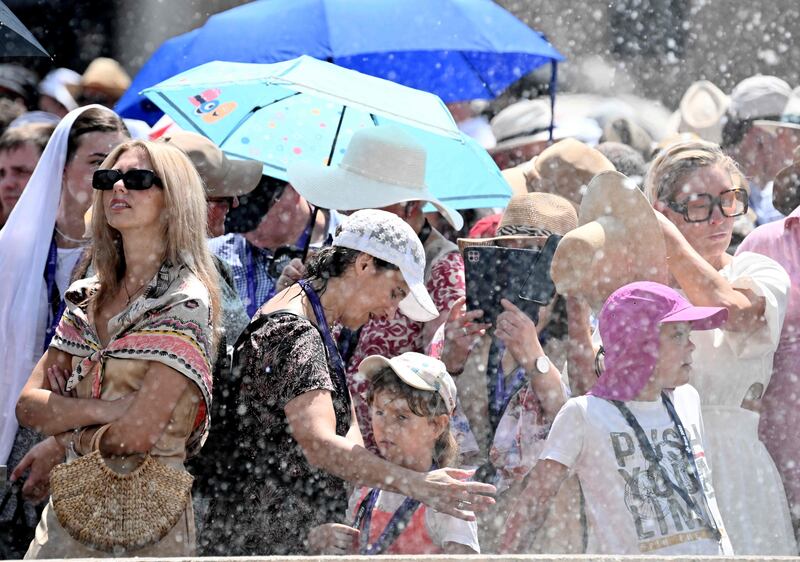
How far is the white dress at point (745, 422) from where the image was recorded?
14.5ft

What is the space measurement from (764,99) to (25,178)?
3510 millimetres

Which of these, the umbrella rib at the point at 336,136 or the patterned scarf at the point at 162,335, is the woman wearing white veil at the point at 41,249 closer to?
the patterned scarf at the point at 162,335

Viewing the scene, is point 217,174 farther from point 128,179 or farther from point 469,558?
point 469,558

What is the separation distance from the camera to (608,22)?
11.2 meters

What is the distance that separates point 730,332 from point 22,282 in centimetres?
238

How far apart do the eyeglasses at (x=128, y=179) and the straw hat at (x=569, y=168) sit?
7.22 ft

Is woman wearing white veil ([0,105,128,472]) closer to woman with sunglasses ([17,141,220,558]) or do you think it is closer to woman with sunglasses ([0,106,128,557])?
woman with sunglasses ([0,106,128,557])

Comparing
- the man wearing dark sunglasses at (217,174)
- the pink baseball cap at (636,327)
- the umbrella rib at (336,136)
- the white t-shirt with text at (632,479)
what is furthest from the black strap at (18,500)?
the umbrella rib at (336,136)

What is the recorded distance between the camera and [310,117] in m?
5.99

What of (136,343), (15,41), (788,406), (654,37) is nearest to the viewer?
(136,343)

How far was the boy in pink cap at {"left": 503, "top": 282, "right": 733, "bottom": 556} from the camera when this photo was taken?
397 cm

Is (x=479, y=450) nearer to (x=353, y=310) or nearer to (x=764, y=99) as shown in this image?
(x=353, y=310)

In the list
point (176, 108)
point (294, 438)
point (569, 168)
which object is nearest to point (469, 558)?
point (294, 438)

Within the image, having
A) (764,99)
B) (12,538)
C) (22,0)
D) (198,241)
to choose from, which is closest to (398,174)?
(198,241)
